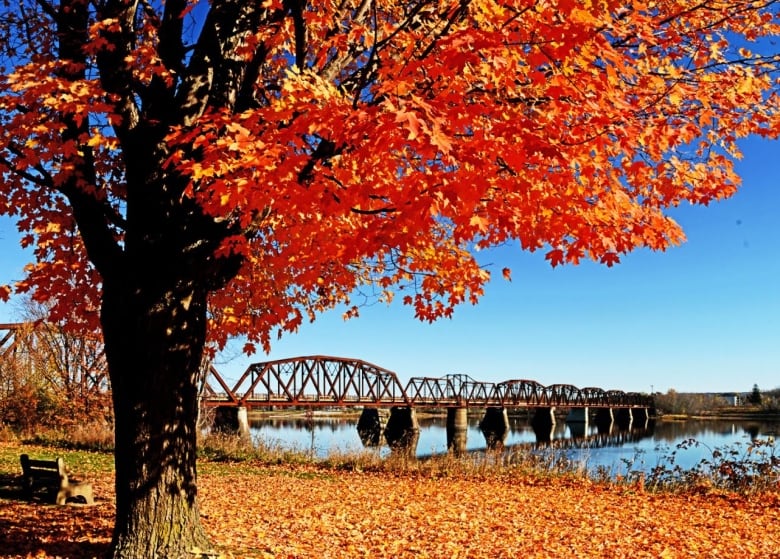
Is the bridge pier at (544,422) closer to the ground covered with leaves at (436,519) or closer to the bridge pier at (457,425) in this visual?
the bridge pier at (457,425)

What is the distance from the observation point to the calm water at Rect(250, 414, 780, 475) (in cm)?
2077

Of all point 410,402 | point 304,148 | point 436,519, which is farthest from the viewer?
point 410,402

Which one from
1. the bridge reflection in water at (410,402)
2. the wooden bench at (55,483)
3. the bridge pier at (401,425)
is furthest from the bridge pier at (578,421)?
the wooden bench at (55,483)

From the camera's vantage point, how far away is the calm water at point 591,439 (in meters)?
20.8

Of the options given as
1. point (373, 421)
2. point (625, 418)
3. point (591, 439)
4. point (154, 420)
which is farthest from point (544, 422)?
point (154, 420)

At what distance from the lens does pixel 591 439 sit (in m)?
63.8

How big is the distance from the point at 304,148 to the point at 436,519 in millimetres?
6589

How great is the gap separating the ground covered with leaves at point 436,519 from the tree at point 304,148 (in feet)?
6.76

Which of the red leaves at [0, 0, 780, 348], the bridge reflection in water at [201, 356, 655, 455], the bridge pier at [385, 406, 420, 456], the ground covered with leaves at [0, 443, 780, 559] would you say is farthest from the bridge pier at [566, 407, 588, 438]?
the red leaves at [0, 0, 780, 348]

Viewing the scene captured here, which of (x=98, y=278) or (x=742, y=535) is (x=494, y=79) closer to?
(x=98, y=278)

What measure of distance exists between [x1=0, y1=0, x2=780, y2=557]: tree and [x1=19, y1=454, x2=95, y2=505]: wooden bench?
327cm

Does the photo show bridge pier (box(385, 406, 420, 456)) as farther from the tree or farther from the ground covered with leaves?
the tree

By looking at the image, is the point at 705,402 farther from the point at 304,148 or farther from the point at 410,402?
the point at 304,148

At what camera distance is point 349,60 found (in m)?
8.16
